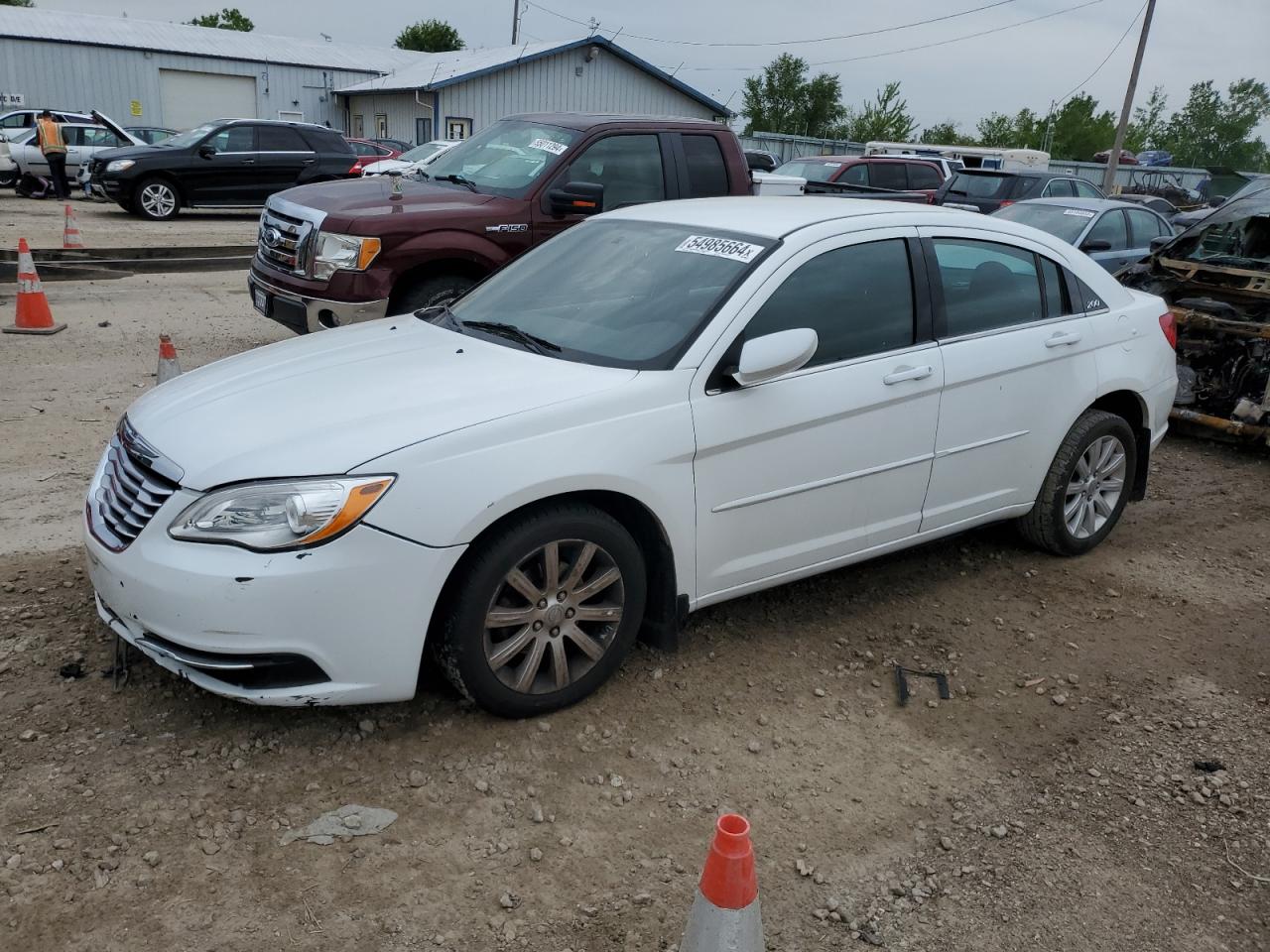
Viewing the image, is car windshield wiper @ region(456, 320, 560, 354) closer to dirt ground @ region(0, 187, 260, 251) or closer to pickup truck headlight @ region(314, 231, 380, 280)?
pickup truck headlight @ region(314, 231, 380, 280)

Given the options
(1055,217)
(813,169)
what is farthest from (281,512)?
(813,169)

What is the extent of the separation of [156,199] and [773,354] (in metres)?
18.5

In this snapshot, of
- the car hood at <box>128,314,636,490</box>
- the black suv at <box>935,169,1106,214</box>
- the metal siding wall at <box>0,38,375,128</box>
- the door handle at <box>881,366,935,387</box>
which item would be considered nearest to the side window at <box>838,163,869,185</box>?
the black suv at <box>935,169,1106,214</box>

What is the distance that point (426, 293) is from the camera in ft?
→ 24.4

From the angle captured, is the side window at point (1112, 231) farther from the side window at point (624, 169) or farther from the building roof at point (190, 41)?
the building roof at point (190, 41)

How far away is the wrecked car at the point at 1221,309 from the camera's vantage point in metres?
7.23

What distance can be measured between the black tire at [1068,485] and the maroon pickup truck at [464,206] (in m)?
3.92

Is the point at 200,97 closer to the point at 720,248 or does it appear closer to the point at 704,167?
the point at 704,167

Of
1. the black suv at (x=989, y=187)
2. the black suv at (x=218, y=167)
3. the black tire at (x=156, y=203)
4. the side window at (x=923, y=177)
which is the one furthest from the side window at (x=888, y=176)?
the black tire at (x=156, y=203)

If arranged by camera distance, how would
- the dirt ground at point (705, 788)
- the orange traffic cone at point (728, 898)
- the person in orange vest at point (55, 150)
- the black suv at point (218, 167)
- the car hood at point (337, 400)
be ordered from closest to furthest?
the orange traffic cone at point (728, 898)
the dirt ground at point (705, 788)
the car hood at point (337, 400)
the black suv at point (218, 167)
the person in orange vest at point (55, 150)

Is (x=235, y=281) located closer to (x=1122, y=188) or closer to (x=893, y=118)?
(x=1122, y=188)

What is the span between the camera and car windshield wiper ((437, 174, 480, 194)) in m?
8.00

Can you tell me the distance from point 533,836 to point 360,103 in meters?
42.6

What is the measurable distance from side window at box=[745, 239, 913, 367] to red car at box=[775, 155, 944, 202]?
1276cm
